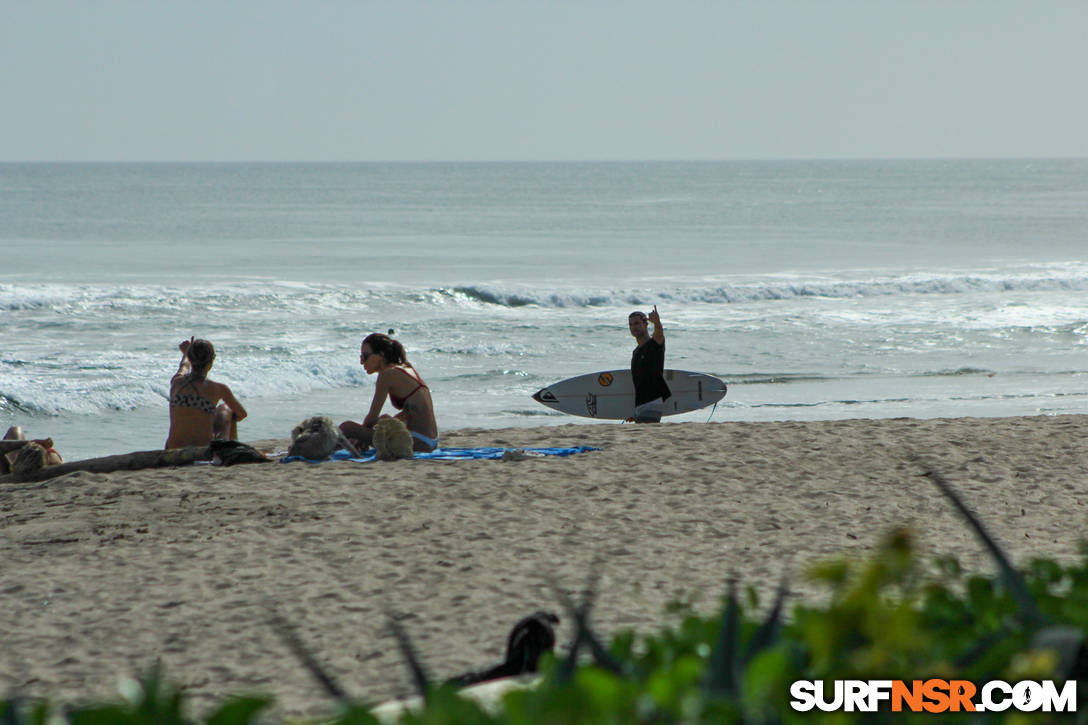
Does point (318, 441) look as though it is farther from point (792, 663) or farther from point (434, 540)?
point (792, 663)

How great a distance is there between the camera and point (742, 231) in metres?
54.5

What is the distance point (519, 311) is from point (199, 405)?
60.9ft

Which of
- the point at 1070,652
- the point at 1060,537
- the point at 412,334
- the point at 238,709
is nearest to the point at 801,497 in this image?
the point at 1060,537

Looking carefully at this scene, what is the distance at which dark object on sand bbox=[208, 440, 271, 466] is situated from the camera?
26.6ft

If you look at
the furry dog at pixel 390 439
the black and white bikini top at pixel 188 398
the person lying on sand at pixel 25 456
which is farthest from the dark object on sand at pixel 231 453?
the person lying on sand at pixel 25 456

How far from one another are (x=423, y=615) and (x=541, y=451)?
152 inches

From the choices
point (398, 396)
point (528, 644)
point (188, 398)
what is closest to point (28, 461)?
point (188, 398)

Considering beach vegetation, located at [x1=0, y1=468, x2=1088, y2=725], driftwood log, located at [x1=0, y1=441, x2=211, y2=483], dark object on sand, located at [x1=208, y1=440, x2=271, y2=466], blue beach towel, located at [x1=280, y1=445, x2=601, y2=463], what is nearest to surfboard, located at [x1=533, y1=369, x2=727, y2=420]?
blue beach towel, located at [x1=280, y1=445, x2=601, y2=463]

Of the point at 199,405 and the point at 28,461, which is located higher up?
the point at 199,405

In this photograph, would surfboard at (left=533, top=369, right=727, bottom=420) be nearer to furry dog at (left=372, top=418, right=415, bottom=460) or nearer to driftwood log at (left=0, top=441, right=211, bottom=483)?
furry dog at (left=372, top=418, right=415, bottom=460)

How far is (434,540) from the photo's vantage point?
5953mm

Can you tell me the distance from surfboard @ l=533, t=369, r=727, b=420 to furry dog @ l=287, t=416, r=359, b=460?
4.14 metres

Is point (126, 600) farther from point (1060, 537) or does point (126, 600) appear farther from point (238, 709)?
point (1060, 537)

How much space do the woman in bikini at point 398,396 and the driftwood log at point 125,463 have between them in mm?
1171
